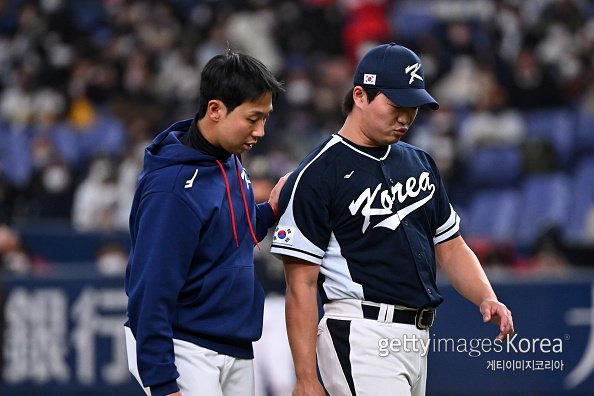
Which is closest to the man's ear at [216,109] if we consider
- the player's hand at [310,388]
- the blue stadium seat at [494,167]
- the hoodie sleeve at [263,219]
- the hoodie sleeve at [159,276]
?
the hoodie sleeve at [159,276]

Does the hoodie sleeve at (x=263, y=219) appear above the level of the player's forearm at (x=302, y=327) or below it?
above

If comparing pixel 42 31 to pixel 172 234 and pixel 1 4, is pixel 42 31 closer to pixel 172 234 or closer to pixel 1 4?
pixel 1 4

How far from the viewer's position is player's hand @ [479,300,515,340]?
4039 millimetres

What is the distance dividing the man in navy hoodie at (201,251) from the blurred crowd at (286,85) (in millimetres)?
5988

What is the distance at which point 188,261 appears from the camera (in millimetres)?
3621

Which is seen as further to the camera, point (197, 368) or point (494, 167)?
point (494, 167)

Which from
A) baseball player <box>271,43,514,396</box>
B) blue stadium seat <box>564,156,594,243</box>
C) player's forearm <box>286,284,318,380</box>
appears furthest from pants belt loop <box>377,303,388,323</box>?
blue stadium seat <box>564,156,594,243</box>

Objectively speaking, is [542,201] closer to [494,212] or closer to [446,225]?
[494,212]

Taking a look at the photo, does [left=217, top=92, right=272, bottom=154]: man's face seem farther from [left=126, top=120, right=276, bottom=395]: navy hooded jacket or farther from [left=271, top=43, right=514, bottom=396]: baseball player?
[left=271, top=43, right=514, bottom=396]: baseball player

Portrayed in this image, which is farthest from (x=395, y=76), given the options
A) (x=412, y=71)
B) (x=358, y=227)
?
(x=358, y=227)

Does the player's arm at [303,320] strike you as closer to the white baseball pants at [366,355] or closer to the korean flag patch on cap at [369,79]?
the white baseball pants at [366,355]

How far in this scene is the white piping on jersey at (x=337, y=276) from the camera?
4.00m

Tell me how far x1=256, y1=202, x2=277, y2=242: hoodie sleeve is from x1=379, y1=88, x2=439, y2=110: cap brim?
0.66 metres

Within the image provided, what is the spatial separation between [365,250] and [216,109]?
0.75 metres
